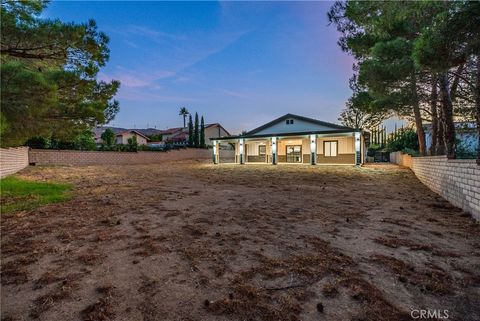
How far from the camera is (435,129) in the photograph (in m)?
13.8

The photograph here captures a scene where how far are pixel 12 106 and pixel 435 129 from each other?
1800 cm

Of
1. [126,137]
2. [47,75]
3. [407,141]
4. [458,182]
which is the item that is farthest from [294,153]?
[126,137]

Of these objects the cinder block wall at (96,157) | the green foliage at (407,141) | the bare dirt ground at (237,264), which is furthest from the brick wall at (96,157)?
the green foliage at (407,141)

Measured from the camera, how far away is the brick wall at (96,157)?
17562 mm

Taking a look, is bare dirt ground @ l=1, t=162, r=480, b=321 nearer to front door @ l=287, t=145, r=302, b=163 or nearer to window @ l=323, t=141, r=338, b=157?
window @ l=323, t=141, r=338, b=157

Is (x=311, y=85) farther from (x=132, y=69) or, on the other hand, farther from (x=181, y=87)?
(x=181, y=87)

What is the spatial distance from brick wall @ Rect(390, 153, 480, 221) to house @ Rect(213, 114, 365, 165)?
1187cm

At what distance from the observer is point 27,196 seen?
697cm

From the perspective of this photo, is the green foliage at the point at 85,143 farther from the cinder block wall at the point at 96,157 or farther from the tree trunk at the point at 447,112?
the tree trunk at the point at 447,112

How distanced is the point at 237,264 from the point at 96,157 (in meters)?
22.0

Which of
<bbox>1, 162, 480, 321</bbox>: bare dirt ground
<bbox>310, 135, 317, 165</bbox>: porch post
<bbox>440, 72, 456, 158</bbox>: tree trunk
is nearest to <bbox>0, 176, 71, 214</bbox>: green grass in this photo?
<bbox>1, 162, 480, 321</bbox>: bare dirt ground

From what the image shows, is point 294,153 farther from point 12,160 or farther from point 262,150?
point 12,160

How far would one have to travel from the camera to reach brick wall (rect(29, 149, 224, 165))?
1756cm

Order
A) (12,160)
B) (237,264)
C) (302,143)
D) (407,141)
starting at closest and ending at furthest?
(237,264)
(12,160)
(302,143)
(407,141)
